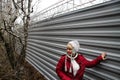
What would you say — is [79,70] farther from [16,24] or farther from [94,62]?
[16,24]

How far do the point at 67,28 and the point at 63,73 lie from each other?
5.54 ft

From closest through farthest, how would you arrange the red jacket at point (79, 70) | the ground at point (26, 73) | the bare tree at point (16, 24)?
the red jacket at point (79, 70) < the bare tree at point (16, 24) < the ground at point (26, 73)

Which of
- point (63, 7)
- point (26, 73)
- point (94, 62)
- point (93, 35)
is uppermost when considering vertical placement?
point (63, 7)

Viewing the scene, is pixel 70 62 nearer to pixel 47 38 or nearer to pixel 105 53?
pixel 105 53

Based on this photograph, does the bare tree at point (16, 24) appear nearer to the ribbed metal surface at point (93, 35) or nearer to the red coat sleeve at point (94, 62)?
the ribbed metal surface at point (93, 35)

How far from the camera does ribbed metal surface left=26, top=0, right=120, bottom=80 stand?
3.81 m

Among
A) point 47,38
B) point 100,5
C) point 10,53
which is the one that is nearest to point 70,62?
point 100,5

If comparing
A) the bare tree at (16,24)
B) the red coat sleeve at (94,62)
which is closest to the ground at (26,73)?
the bare tree at (16,24)

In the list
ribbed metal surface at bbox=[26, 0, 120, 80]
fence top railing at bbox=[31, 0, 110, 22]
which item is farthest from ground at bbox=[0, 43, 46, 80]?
fence top railing at bbox=[31, 0, 110, 22]

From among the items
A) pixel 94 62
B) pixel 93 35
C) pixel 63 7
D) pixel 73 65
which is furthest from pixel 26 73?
pixel 94 62

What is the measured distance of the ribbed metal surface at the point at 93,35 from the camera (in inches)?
150

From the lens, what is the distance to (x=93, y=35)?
442 centimetres

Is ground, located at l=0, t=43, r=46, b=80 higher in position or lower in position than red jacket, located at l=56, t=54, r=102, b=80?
lower

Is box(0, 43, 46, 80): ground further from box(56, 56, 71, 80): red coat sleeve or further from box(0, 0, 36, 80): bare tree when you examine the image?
box(56, 56, 71, 80): red coat sleeve
